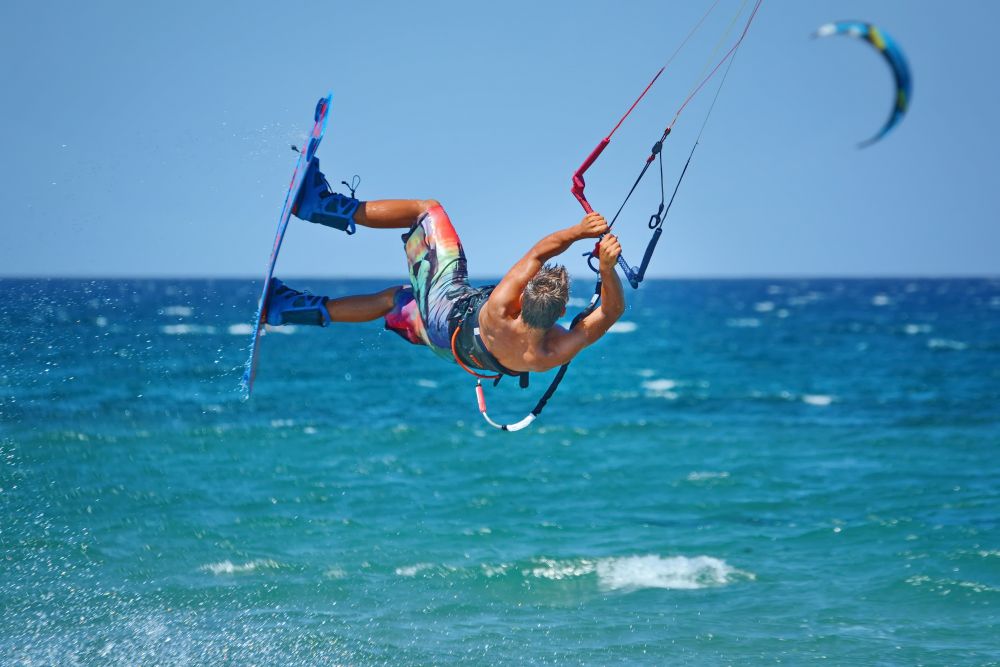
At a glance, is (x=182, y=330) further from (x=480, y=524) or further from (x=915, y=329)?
(x=480, y=524)

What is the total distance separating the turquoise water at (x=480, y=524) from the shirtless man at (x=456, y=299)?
2360 mm

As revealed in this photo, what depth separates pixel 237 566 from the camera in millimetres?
12828

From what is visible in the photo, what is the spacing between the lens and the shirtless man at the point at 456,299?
6.39 metres

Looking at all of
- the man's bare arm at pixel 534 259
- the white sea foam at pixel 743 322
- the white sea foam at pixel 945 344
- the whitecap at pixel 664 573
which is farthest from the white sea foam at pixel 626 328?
the man's bare arm at pixel 534 259

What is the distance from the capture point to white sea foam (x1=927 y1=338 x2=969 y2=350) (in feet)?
153

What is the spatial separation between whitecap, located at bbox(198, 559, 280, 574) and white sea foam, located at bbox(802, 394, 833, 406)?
18.8 m

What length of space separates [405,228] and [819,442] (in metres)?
16.1

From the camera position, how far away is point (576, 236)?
20.3 ft

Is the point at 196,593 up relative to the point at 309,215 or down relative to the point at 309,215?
down

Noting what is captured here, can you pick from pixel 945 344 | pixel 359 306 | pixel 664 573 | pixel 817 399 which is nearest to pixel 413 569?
pixel 664 573

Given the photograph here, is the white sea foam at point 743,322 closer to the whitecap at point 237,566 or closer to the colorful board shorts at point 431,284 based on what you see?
the whitecap at point 237,566

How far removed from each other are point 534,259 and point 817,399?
24.5 m

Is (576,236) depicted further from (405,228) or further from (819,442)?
(819,442)

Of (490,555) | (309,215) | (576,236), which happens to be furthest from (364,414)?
(576,236)
